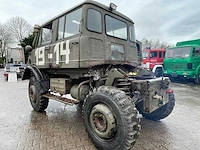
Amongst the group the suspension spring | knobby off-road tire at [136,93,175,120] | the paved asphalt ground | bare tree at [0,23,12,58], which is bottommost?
the paved asphalt ground

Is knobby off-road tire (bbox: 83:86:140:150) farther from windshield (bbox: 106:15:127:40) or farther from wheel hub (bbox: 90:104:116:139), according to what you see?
windshield (bbox: 106:15:127:40)

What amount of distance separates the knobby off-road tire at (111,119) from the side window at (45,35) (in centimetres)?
262

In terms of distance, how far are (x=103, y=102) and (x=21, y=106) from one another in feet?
13.6

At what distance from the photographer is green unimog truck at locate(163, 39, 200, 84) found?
10938 millimetres

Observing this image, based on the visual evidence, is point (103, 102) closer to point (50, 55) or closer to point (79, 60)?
point (79, 60)

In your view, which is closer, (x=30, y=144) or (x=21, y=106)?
(x=30, y=144)

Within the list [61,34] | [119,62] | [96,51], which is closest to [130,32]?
[119,62]

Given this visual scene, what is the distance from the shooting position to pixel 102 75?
3588 mm

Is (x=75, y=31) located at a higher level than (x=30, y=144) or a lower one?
higher

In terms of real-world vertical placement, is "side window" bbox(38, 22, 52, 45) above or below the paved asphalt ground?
above

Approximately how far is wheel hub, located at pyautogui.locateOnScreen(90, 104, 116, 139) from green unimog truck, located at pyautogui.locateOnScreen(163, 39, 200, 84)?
33.1 feet

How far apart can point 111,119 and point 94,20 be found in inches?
83.0

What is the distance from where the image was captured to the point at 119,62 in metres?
3.76

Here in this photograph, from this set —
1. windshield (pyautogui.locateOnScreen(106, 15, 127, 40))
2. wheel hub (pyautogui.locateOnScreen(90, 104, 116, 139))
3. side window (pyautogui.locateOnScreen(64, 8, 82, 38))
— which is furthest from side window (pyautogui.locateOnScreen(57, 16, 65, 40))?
wheel hub (pyautogui.locateOnScreen(90, 104, 116, 139))
